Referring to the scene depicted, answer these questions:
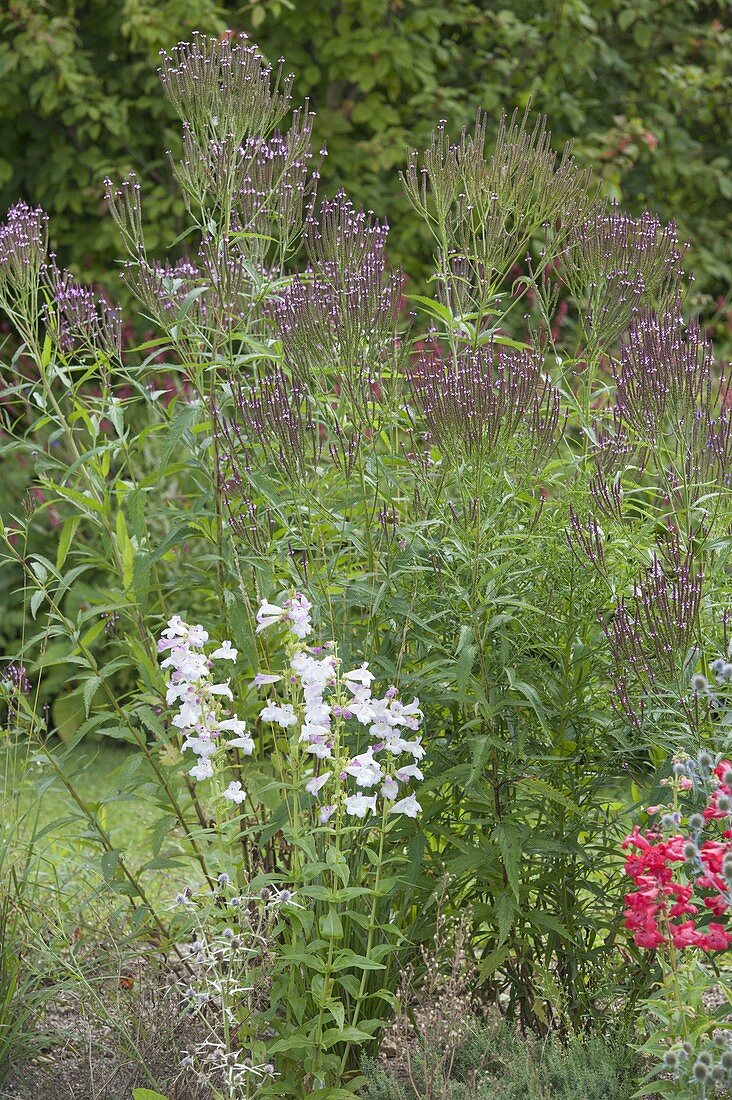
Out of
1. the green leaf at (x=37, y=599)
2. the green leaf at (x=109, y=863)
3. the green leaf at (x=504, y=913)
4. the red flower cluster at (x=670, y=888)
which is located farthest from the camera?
the green leaf at (x=109, y=863)

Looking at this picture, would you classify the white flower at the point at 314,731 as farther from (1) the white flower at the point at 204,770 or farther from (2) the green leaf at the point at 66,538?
(2) the green leaf at the point at 66,538

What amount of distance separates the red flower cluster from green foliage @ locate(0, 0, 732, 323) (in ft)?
20.7

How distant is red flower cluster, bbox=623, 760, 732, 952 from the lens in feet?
8.05

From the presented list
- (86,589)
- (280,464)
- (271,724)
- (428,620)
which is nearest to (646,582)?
(428,620)

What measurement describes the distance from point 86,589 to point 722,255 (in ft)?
16.9

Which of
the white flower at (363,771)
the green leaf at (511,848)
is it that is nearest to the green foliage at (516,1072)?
the green leaf at (511,848)

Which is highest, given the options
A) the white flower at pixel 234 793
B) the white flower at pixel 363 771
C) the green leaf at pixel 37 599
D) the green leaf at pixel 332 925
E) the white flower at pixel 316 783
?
the white flower at pixel 363 771

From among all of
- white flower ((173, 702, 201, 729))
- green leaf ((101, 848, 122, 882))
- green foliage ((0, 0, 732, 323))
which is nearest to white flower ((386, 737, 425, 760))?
white flower ((173, 702, 201, 729))

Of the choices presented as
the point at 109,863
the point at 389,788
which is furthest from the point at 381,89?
the point at 389,788

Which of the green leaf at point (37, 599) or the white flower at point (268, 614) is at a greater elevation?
the white flower at point (268, 614)

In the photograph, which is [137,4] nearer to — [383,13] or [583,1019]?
[383,13]

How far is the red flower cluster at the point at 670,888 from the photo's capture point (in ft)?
8.05

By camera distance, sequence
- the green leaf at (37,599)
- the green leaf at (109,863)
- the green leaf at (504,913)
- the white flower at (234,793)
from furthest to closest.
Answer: the green leaf at (109,863) < the green leaf at (37,599) < the green leaf at (504,913) < the white flower at (234,793)

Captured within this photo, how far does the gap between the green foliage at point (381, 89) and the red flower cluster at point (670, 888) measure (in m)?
6.32
